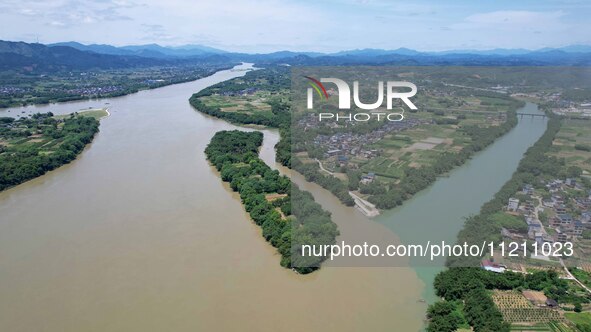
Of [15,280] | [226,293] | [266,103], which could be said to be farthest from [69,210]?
[266,103]

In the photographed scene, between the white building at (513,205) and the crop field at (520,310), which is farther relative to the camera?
the white building at (513,205)

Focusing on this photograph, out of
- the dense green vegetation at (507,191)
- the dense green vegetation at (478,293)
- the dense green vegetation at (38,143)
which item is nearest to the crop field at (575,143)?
the dense green vegetation at (507,191)

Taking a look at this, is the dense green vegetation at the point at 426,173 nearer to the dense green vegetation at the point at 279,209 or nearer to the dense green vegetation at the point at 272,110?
the dense green vegetation at the point at 279,209

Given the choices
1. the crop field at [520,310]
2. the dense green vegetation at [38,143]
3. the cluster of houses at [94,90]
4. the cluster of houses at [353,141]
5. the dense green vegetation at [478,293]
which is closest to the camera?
the dense green vegetation at [478,293]

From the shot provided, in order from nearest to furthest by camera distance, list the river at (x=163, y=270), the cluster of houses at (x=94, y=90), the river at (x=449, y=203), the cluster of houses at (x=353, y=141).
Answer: the river at (x=163, y=270) → the river at (x=449, y=203) → the cluster of houses at (x=353, y=141) → the cluster of houses at (x=94, y=90)

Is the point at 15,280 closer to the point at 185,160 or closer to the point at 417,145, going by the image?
the point at 185,160

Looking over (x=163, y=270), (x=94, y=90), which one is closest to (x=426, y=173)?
(x=163, y=270)

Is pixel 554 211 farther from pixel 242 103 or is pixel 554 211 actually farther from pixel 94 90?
pixel 94 90

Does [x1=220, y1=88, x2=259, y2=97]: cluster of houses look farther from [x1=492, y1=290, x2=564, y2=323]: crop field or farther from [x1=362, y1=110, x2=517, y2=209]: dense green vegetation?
[x1=492, y1=290, x2=564, y2=323]: crop field
